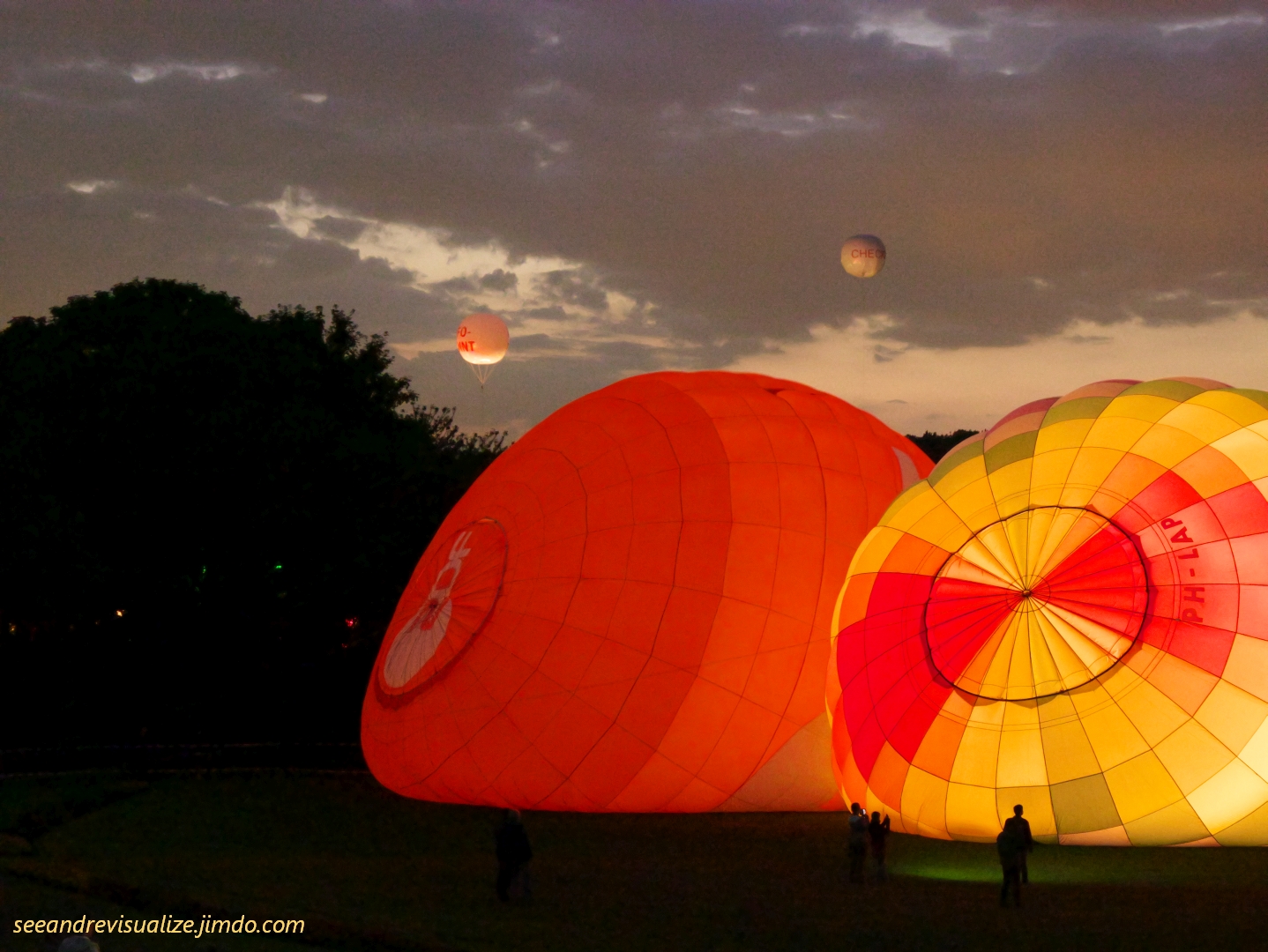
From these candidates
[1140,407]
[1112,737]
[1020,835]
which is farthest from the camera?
[1140,407]

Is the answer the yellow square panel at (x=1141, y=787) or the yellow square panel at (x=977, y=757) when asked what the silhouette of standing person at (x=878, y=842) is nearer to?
the yellow square panel at (x=977, y=757)

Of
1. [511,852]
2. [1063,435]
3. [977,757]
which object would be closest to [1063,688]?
[977,757]

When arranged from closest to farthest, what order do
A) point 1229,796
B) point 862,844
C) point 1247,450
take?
point 862,844, point 1229,796, point 1247,450

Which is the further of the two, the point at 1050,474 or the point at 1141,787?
the point at 1050,474

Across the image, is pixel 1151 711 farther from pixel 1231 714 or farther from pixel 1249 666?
pixel 1249 666

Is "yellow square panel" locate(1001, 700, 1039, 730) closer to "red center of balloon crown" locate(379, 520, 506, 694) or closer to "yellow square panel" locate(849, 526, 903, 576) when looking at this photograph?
"yellow square panel" locate(849, 526, 903, 576)

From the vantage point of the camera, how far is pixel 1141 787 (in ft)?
45.1

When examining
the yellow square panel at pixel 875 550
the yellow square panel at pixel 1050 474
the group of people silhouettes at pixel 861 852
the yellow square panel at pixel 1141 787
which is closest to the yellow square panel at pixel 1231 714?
the yellow square panel at pixel 1141 787

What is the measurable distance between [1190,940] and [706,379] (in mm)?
11004

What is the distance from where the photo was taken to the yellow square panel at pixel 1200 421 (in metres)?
15.0

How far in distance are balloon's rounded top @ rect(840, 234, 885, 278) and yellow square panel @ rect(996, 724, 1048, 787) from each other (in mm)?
18022

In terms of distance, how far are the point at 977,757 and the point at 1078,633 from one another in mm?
1663

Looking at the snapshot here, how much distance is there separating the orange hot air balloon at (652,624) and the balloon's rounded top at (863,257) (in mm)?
12537

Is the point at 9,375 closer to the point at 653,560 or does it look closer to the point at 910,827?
the point at 653,560
